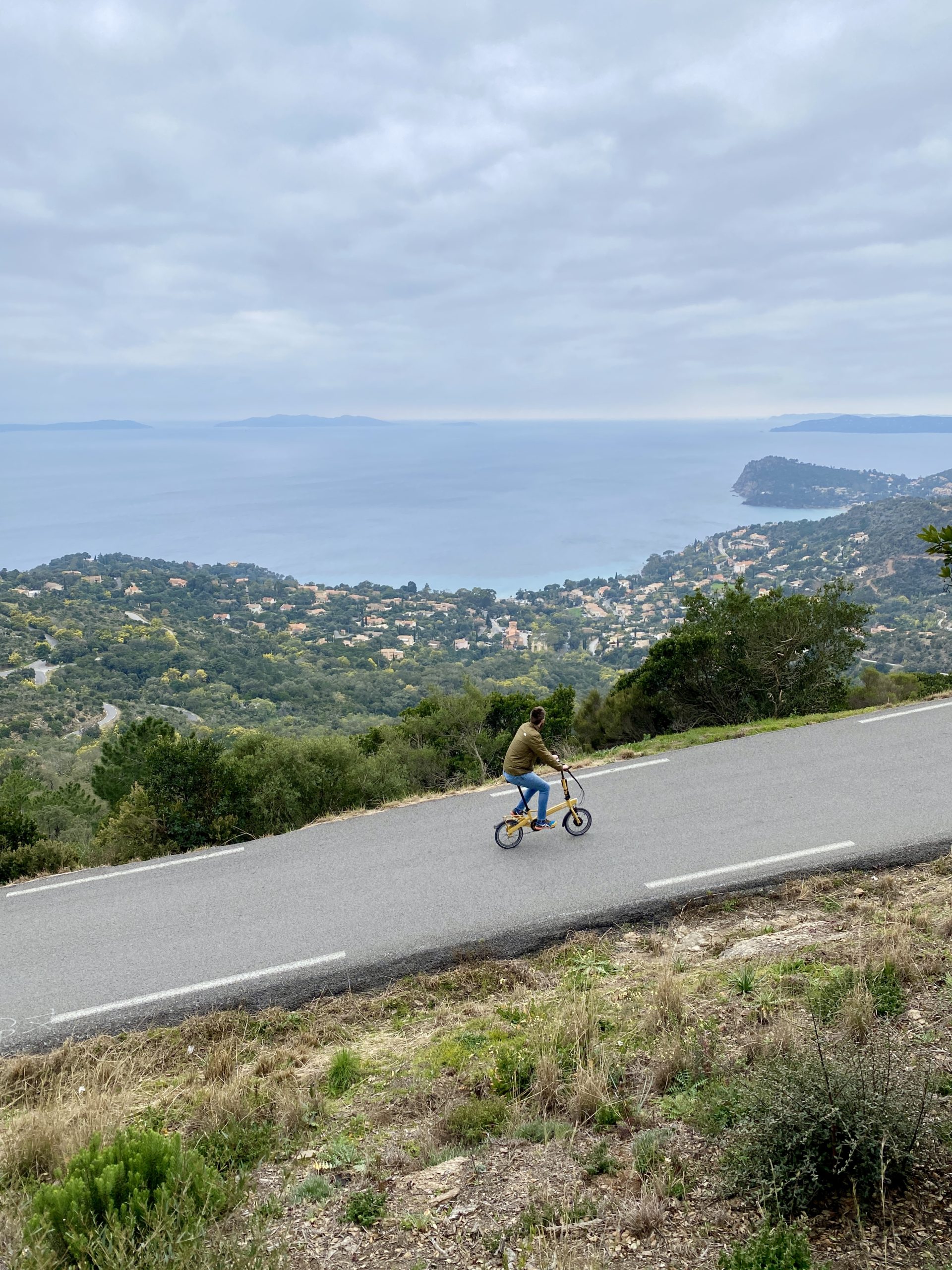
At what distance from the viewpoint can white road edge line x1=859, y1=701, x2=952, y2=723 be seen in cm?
1198

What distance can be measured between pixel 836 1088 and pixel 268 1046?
12.3 ft

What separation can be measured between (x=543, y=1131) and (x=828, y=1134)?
145 cm

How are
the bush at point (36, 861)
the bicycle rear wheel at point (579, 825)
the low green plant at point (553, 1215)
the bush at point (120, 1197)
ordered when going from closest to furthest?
the bush at point (120, 1197)
the low green plant at point (553, 1215)
the bicycle rear wheel at point (579, 825)
the bush at point (36, 861)

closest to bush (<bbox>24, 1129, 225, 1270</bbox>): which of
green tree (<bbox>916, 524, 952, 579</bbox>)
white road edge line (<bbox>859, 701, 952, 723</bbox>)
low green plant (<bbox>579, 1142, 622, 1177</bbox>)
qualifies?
low green plant (<bbox>579, 1142, 622, 1177</bbox>)

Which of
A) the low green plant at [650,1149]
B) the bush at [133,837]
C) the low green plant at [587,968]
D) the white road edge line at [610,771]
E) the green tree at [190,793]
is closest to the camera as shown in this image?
the low green plant at [650,1149]

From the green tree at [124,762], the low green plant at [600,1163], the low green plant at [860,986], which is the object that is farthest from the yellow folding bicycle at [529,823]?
the green tree at [124,762]

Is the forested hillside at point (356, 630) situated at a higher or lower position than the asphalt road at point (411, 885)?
higher

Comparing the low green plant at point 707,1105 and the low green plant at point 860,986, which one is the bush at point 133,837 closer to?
the low green plant at point 707,1105

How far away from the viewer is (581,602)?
3947 inches

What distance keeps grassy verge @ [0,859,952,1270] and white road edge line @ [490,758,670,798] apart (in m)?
3.59

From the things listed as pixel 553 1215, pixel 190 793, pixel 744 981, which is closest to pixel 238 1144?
pixel 553 1215

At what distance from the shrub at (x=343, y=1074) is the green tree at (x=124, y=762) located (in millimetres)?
12091

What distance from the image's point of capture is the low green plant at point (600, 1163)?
358 centimetres

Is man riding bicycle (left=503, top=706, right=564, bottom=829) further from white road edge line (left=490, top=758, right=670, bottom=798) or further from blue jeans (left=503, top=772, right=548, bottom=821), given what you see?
white road edge line (left=490, top=758, right=670, bottom=798)
